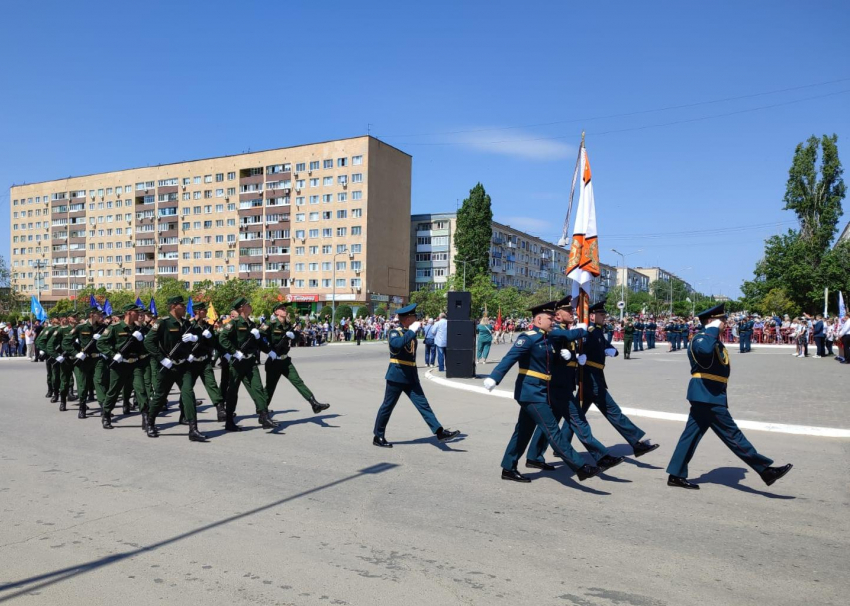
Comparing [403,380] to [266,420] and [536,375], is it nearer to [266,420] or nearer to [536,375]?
[536,375]

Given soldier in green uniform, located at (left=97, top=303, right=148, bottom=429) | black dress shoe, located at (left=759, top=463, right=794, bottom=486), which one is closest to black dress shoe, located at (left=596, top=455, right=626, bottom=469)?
black dress shoe, located at (left=759, top=463, right=794, bottom=486)

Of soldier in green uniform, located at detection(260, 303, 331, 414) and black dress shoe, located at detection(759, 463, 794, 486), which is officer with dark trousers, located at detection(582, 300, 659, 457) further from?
soldier in green uniform, located at detection(260, 303, 331, 414)

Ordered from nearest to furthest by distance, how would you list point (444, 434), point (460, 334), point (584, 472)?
point (584, 472), point (444, 434), point (460, 334)

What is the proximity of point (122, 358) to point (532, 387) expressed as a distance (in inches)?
280

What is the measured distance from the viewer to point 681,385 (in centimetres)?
1675

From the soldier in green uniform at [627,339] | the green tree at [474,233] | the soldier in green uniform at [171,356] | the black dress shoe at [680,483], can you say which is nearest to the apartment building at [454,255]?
the green tree at [474,233]

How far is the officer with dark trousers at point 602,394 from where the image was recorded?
7.94 m

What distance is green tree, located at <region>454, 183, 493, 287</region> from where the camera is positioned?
86000 millimetres

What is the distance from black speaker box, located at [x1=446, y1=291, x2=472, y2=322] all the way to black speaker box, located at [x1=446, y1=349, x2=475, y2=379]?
3.48ft

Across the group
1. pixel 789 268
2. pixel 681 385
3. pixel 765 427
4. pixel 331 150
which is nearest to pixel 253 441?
pixel 765 427

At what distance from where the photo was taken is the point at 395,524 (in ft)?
18.0

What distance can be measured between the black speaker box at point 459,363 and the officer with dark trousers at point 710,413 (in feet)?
37.9

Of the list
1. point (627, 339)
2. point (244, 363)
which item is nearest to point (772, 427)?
point (244, 363)

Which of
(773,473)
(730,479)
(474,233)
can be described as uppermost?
A: (474,233)
